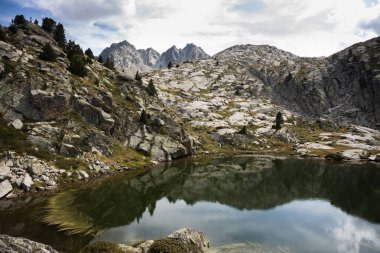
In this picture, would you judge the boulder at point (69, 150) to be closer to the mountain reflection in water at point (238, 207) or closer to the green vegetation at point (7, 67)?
the mountain reflection in water at point (238, 207)

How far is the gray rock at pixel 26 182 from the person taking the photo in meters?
55.4

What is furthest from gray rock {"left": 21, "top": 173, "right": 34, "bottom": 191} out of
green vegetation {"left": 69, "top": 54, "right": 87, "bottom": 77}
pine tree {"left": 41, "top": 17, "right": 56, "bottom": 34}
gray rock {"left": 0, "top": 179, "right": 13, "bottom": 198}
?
pine tree {"left": 41, "top": 17, "right": 56, "bottom": 34}

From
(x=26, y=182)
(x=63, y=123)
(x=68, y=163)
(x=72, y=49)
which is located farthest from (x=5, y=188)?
(x=72, y=49)

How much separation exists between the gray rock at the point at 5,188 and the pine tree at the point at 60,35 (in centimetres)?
8489

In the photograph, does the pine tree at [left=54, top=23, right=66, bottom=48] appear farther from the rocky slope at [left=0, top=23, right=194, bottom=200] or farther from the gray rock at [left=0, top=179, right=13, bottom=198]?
the gray rock at [left=0, top=179, right=13, bottom=198]

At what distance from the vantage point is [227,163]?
10819 centimetres

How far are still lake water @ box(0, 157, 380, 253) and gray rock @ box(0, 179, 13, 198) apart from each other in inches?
251

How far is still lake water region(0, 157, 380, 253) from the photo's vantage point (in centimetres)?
3816

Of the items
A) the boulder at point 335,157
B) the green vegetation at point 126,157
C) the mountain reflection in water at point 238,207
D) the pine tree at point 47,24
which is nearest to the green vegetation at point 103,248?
the mountain reflection in water at point 238,207

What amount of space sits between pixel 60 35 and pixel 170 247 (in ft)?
406

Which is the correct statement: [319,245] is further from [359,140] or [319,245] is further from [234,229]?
[359,140]

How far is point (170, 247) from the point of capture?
26.5 meters

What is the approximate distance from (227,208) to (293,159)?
7038cm

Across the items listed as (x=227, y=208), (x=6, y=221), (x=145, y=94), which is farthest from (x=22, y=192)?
(x=145, y=94)
